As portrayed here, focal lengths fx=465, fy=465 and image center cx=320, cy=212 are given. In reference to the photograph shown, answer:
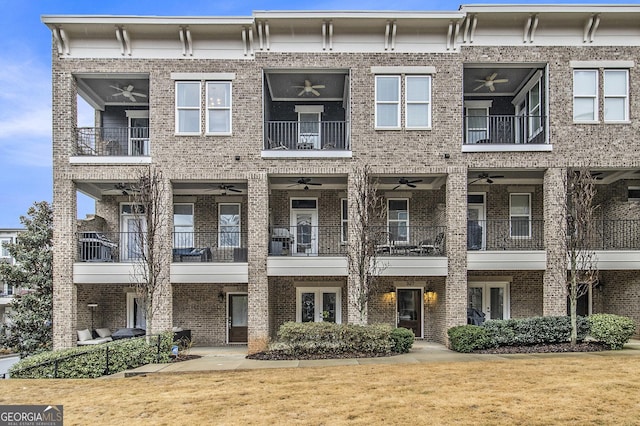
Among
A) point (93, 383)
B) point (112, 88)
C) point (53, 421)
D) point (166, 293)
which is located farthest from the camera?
point (112, 88)

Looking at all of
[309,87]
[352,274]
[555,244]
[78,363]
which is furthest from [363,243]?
[78,363]

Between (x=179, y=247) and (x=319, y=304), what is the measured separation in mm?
5978

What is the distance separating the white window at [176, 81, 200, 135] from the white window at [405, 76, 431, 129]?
726 cm

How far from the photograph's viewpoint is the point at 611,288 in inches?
691

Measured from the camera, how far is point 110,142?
17672 mm

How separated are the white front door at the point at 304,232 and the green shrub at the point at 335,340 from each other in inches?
177

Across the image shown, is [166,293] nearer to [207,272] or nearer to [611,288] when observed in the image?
[207,272]

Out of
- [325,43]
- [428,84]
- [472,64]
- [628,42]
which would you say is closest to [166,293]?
[325,43]

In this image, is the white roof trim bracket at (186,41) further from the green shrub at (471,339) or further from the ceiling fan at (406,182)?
the green shrub at (471,339)

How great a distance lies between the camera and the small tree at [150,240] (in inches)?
565

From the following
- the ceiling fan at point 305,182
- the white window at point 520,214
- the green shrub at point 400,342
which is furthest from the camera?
the white window at point 520,214

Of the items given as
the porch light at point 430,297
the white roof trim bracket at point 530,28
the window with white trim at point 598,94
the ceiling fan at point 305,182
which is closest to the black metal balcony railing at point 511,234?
the porch light at point 430,297

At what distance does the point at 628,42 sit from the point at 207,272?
16328 millimetres

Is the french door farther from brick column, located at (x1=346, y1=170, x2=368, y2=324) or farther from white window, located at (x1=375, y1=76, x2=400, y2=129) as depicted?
white window, located at (x1=375, y1=76, x2=400, y2=129)
